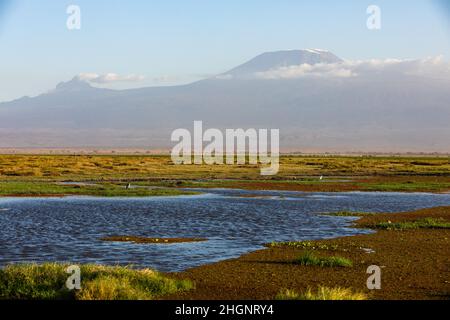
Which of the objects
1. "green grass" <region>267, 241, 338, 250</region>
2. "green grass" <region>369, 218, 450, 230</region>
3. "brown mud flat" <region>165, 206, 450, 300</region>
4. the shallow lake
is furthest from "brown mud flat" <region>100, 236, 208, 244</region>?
"green grass" <region>369, 218, 450, 230</region>

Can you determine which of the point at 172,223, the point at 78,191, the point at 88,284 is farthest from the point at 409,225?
the point at 78,191

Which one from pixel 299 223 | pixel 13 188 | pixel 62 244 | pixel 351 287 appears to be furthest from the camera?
pixel 13 188

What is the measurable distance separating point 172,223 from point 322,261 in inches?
516

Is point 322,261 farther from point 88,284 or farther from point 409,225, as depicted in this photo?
point 409,225

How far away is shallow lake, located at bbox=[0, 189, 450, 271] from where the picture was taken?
22.5 metres

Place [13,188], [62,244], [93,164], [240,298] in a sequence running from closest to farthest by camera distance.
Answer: [240,298] → [62,244] → [13,188] → [93,164]

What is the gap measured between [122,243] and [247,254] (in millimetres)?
5303

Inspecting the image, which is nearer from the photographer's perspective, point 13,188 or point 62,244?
point 62,244

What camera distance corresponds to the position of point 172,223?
105 feet

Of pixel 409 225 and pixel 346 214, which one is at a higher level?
pixel 409 225

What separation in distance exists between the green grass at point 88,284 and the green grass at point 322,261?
5018mm
